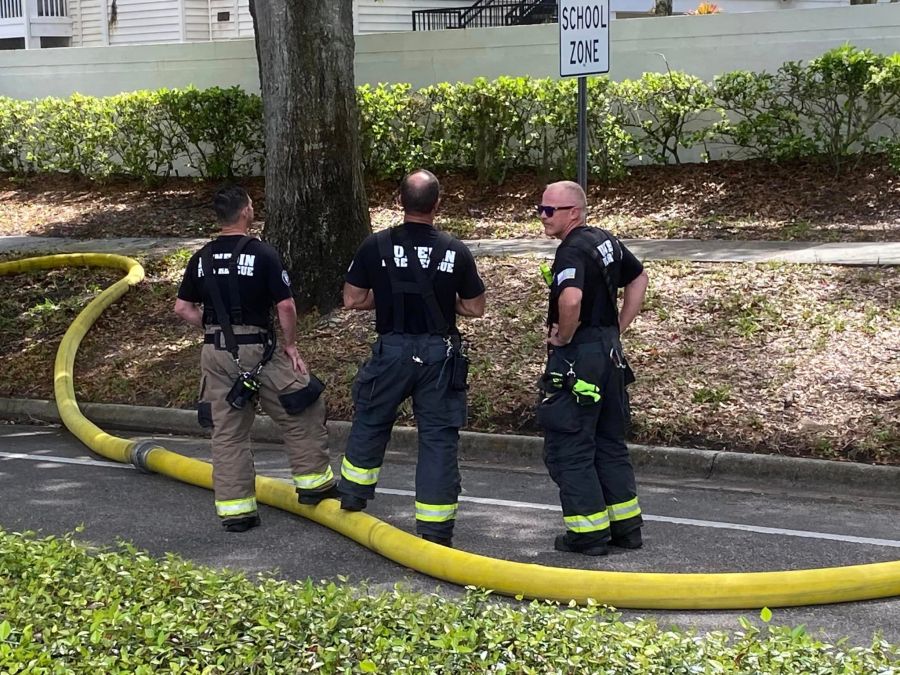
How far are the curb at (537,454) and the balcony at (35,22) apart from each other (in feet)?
64.9

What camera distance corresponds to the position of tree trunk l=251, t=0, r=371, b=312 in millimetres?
10102

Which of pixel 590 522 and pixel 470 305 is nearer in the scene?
pixel 590 522

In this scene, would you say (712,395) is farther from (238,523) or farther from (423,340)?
(238,523)

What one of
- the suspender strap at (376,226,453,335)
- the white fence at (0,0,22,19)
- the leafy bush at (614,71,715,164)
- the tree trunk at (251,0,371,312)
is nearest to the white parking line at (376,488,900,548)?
the suspender strap at (376,226,453,335)

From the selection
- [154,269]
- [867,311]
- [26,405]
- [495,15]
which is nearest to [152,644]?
[26,405]

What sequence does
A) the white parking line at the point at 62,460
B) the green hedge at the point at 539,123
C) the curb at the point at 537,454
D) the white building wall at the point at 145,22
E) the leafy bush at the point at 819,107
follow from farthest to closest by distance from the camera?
the white building wall at the point at 145,22, the green hedge at the point at 539,123, the leafy bush at the point at 819,107, the white parking line at the point at 62,460, the curb at the point at 537,454

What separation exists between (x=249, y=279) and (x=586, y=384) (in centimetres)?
194

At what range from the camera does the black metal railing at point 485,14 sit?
25406mm

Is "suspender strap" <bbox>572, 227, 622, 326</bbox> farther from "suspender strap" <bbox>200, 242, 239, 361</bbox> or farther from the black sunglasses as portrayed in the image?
"suspender strap" <bbox>200, 242, 239, 361</bbox>

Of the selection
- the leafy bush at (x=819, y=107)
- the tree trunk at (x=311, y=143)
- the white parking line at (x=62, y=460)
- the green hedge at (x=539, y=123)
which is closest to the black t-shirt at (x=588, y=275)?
the white parking line at (x=62, y=460)

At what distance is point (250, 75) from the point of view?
17547 millimetres

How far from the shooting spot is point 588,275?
226 inches

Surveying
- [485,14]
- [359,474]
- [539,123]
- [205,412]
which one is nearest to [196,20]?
[485,14]

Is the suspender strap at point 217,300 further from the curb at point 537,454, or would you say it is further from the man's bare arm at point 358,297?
the curb at point 537,454
